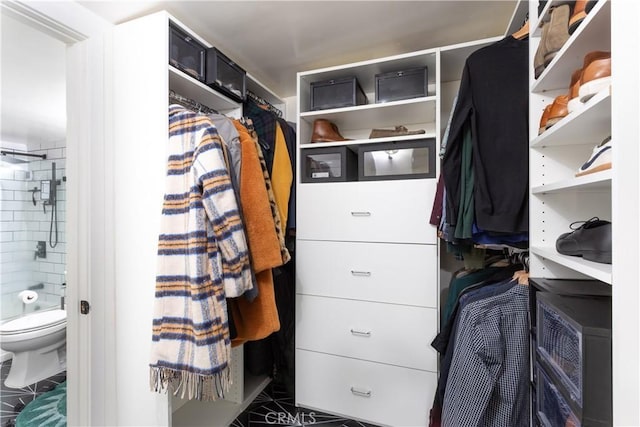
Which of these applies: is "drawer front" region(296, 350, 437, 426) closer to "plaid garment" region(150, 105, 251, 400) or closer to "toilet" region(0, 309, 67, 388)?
"plaid garment" region(150, 105, 251, 400)

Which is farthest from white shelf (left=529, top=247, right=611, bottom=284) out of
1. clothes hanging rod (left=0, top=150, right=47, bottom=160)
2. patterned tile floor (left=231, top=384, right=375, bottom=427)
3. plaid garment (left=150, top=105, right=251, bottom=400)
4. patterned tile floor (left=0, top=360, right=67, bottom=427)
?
clothes hanging rod (left=0, top=150, right=47, bottom=160)

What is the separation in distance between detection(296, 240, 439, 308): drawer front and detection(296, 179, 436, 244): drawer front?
0.16ft

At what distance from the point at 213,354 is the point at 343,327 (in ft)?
2.48

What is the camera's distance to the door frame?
1.18 metres

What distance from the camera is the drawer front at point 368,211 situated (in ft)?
4.63

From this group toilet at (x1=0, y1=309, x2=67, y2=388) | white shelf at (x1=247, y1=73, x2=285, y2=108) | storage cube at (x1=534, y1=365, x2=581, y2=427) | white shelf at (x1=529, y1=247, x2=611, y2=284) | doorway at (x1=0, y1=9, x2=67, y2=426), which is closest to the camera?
white shelf at (x1=529, y1=247, x2=611, y2=284)

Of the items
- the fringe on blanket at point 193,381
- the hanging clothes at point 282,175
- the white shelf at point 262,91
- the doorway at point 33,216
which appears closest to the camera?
the fringe on blanket at point 193,381

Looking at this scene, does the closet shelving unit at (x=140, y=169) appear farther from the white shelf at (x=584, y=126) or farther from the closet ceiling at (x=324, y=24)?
the white shelf at (x=584, y=126)

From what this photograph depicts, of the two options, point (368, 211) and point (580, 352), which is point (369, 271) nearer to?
point (368, 211)

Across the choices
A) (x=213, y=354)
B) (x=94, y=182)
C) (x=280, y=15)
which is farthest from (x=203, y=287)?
(x=280, y=15)

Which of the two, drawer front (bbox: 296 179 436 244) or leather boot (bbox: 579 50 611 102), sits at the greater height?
leather boot (bbox: 579 50 611 102)

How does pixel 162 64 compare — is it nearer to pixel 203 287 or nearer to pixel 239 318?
pixel 203 287

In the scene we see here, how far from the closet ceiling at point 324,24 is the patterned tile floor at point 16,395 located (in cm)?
229

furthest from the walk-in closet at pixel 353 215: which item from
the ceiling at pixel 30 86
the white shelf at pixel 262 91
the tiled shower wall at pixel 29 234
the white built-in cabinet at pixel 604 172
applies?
the tiled shower wall at pixel 29 234
